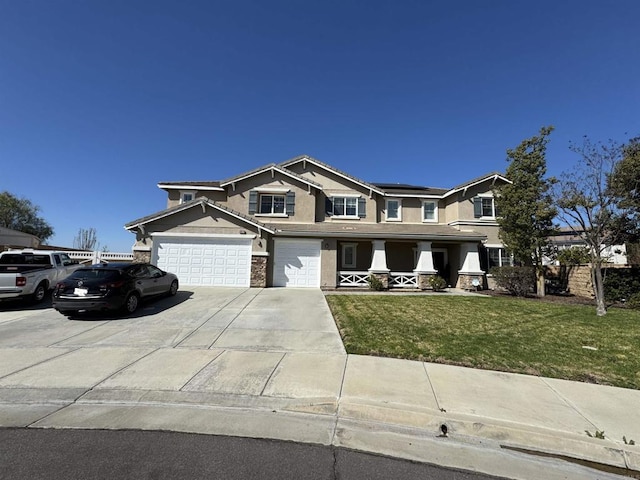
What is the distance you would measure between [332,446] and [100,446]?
2.58 m

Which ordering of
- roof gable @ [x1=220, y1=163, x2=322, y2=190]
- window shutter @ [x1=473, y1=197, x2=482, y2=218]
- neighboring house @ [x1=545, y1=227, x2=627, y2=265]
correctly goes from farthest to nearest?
window shutter @ [x1=473, y1=197, x2=482, y2=218] → roof gable @ [x1=220, y1=163, x2=322, y2=190] → neighboring house @ [x1=545, y1=227, x2=627, y2=265]

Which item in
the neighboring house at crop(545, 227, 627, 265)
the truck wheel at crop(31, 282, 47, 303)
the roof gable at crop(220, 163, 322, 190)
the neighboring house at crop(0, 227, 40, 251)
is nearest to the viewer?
the truck wheel at crop(31, 282, 47, 303)

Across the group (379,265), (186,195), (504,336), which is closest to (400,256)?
(379,265)

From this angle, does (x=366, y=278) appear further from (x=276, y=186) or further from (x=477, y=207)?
(x=477, y=207)

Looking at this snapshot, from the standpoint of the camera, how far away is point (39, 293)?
38.9 feet

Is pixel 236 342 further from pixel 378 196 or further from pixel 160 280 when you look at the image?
pixel 378 196

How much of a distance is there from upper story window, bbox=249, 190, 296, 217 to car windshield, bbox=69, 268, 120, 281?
10.0 metres

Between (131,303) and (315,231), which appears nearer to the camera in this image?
(131,303)

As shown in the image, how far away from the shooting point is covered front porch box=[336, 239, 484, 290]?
18344 millimetres

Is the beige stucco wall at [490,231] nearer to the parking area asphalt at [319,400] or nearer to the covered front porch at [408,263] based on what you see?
the covered front porch at [408,263]

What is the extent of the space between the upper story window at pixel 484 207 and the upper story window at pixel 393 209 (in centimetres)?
473

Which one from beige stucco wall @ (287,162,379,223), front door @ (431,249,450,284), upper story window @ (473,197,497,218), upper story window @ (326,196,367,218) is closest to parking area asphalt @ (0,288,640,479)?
upper story window @ (326,196,367,218)

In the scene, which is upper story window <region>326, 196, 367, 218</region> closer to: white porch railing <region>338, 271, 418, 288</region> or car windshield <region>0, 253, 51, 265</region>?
white porch railing <region>338, 271, 418, 288</region>

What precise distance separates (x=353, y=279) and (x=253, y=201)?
7.75m
